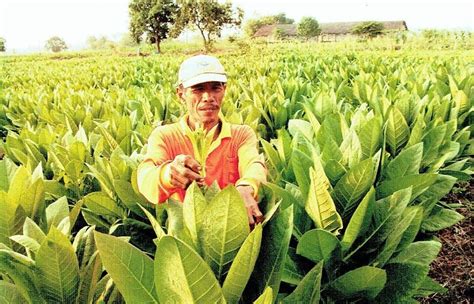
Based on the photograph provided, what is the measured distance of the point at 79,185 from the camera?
2646mm

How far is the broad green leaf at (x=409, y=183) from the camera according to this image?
78.6 inches

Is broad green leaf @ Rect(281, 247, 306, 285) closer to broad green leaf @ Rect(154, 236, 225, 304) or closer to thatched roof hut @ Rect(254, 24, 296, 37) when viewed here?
broad green leaf @ Rect(154, 236, 225, 304)

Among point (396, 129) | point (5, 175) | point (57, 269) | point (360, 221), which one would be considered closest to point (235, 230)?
point (57, 269)

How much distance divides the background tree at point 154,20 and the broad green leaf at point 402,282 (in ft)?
214

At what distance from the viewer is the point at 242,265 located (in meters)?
1.18

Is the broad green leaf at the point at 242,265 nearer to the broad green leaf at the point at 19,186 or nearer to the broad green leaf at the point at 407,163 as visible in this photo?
the broad green leaf at the point at 19,186

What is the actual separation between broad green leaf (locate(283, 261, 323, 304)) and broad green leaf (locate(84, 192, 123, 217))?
1.11 m

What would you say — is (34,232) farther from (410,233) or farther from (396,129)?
(396,129)

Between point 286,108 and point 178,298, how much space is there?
3.19m

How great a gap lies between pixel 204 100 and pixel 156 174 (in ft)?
1.46

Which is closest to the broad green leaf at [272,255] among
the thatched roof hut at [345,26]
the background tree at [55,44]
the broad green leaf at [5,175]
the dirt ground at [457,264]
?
the broad green leaf at [5,175]

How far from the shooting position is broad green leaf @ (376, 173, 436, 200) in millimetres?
1997

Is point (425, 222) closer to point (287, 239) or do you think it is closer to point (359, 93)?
point (287, 239)

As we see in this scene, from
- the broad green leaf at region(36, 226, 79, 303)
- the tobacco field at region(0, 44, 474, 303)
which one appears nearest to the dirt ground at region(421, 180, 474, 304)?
the tobacco field at region(0, 44, 474, 303)
